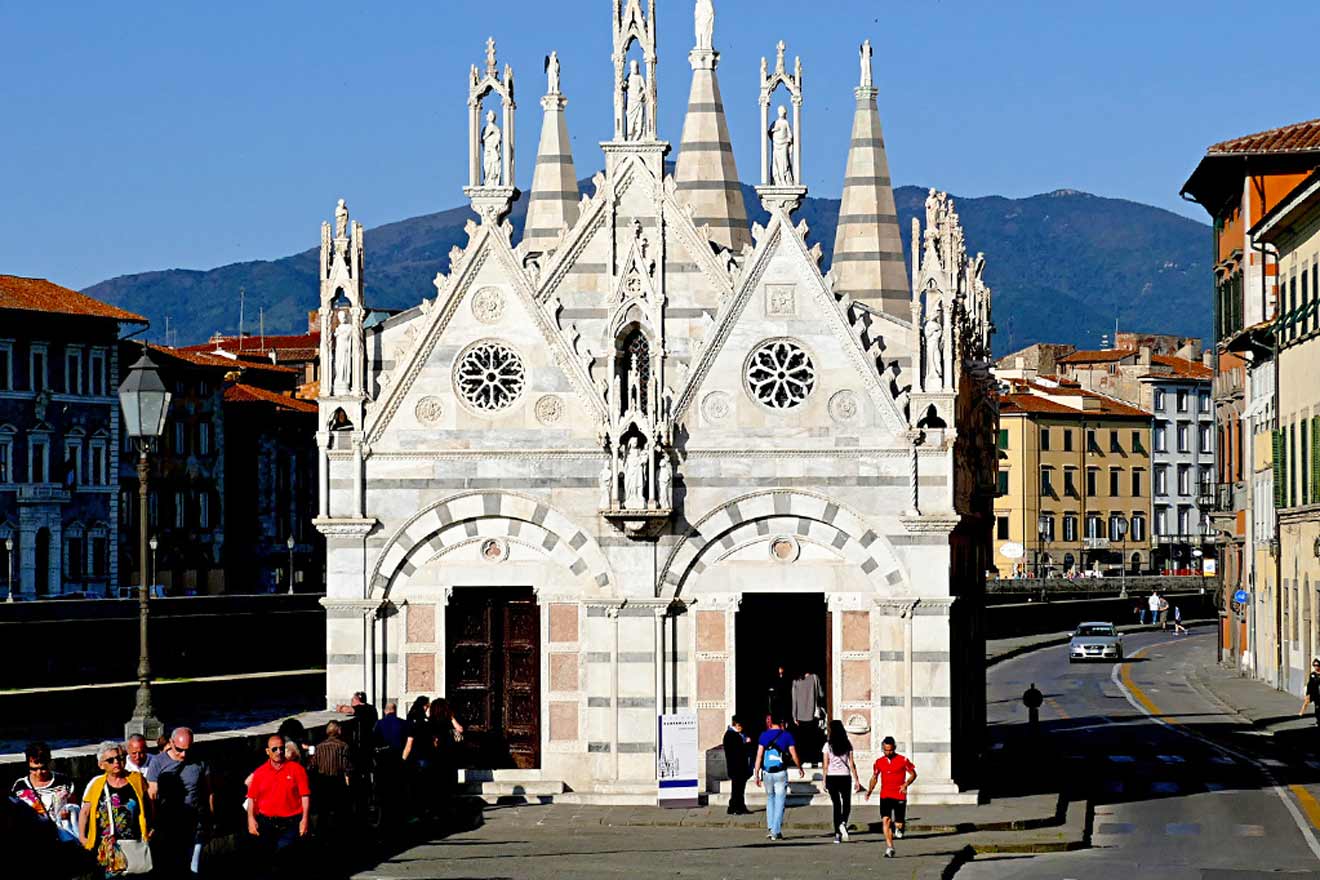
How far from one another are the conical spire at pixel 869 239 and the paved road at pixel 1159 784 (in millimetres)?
8354

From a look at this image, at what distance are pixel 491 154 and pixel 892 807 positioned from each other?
40.9 ft

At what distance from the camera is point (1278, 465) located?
218 ft

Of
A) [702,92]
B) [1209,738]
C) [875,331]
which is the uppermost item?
[702,92]

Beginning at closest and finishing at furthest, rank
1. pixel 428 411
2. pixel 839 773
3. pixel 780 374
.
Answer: pixel 839 773
pixel 780 374
pixel 428 411

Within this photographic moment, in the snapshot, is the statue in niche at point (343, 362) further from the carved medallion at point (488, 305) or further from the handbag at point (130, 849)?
the handbag at point (130, 849)

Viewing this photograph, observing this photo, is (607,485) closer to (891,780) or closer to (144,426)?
(891,780)

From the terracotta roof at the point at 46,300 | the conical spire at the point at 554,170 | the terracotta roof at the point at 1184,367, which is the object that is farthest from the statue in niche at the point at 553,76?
the terracotta roof at the point at 1184,367

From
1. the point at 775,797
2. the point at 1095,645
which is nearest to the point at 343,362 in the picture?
the point at 775,797

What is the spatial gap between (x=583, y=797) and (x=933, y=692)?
5.14 meters

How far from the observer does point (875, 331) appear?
38.2m

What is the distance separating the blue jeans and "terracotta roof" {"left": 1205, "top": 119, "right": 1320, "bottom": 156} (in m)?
43.5

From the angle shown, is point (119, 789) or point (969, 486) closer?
point (119, 789)

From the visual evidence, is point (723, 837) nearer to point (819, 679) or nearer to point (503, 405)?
point (819, 679)

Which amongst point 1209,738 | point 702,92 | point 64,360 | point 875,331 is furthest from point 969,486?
point 64,360
